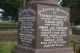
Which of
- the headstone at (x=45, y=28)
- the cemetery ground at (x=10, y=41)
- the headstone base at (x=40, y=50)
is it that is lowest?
the cemetery ground at (x=10, y=41)

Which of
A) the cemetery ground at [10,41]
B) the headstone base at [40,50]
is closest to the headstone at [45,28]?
the headstone base at [40,50]

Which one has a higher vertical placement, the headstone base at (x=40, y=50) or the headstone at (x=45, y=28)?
the headstone at (x=45, y=28)

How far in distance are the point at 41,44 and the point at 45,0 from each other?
1330 mm

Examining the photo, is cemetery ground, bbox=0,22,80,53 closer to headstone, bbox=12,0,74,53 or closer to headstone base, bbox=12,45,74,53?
headstone base, bbox=12,45,74,53

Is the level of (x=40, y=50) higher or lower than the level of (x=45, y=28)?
lower

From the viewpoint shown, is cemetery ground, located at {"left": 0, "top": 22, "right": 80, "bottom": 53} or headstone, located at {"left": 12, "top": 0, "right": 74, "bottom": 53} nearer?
headstone, located at {"left": 12, "top": 0, "right": 74, "bottom": 53}

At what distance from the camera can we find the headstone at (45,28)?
7.59 m

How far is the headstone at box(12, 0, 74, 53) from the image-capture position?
7.59 metres

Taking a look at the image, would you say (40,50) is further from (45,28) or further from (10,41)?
(10,41)

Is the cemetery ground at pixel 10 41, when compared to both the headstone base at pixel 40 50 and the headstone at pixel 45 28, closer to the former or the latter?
the headstone base at pixel 40 50

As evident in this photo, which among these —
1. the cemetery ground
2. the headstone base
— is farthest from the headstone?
the cemetery ground

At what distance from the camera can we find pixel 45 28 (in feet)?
25.3

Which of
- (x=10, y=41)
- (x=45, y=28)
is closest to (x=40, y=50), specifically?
(x=45, y=28)

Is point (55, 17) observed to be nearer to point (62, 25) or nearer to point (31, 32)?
point (62, 25)
